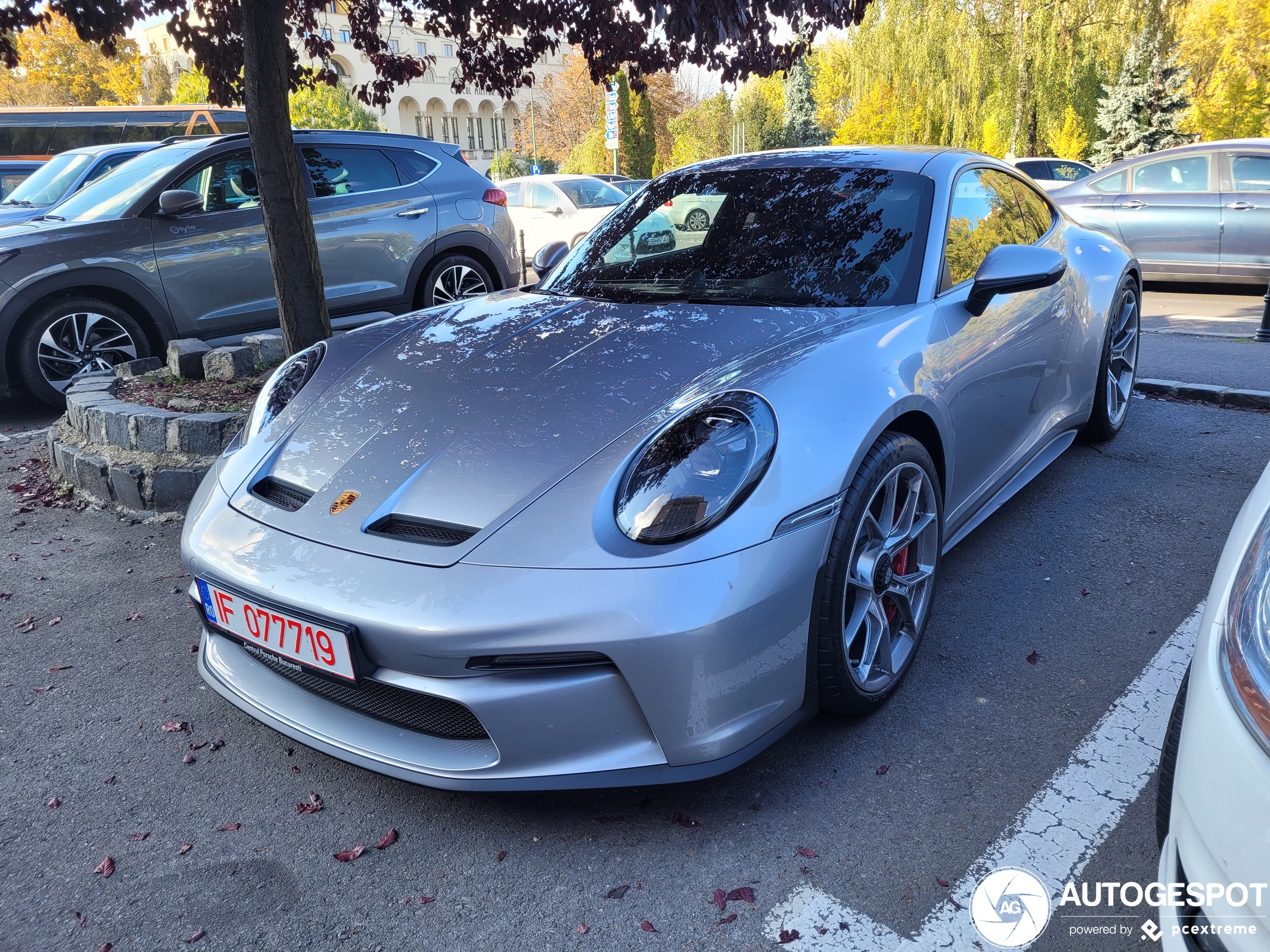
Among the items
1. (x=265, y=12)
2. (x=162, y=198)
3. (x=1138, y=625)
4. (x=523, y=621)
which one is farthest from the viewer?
(x=162, y=198)

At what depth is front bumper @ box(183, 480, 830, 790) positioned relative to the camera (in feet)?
5.86

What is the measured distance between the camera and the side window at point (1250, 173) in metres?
8.37

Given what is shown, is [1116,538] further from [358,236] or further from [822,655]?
[358,236]

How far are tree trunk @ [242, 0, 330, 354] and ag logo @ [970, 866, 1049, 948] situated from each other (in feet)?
13.2

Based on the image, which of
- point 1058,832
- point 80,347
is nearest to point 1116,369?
point 1058,832

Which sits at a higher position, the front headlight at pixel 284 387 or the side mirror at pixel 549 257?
the side mirror at pixel 549 257

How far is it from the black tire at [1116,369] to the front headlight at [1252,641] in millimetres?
2875

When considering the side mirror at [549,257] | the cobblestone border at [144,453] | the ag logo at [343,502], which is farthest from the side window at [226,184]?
the ag logo at [343,502]

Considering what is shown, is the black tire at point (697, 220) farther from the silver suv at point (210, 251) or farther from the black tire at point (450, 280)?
the black tire at point (450, 280)

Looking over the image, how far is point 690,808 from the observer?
209 cm

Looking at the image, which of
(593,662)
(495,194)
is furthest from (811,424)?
(495,194)

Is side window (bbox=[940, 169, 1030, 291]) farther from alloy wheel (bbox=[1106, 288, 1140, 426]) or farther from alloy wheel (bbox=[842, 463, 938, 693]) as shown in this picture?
alloy wheel (bbox=[1106, 288, 1140, 426])

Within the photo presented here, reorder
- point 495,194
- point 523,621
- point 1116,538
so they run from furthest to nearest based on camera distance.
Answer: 1. point 495,194
2. point 1116,538
3. point 523,621

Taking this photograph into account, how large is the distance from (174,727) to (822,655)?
1.71 m
